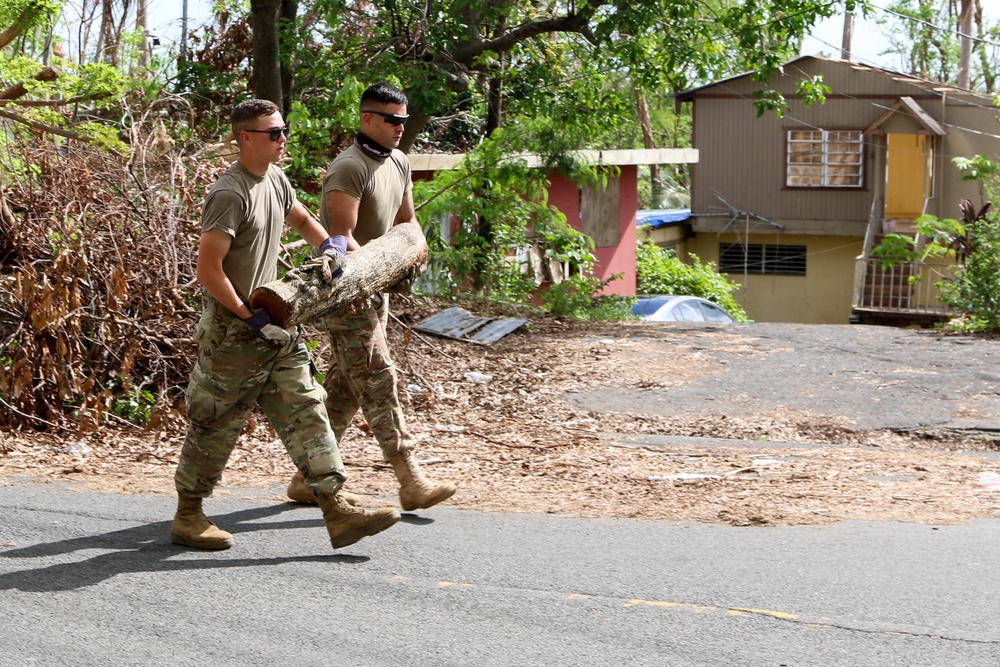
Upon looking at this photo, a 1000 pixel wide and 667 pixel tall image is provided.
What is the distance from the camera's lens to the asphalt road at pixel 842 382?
891 cm

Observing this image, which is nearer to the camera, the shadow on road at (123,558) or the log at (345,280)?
the shadow on road at (123,558)

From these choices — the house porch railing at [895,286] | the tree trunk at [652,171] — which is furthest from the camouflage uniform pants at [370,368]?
the tree trunk at [652,171]

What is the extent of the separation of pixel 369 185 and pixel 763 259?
1119 inches

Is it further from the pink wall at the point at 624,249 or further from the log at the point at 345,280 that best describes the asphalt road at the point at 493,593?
the pink wall at the point at 624,249

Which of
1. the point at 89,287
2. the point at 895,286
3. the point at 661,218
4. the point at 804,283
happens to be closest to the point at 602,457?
the point at 89,287

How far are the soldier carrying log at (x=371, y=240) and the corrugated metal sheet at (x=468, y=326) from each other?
6.03m

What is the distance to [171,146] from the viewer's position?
364 inches

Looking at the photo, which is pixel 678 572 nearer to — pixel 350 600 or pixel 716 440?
pixel 350 600

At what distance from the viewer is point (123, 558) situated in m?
4.90

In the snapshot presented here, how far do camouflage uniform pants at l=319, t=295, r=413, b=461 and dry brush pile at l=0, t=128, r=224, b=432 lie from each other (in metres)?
2.79

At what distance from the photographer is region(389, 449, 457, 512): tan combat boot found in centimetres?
550

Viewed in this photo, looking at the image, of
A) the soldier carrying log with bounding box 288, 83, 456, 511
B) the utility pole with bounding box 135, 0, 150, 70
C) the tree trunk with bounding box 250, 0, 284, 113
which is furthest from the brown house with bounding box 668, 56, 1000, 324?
the soldier carrying log with bounding box 288, 83, 456, 511

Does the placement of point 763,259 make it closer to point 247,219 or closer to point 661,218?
point 661,218

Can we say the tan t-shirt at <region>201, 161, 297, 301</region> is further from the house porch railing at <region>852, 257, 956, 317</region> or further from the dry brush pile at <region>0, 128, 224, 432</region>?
the house porch railing at <region>852, 257, 956, 317</region>
